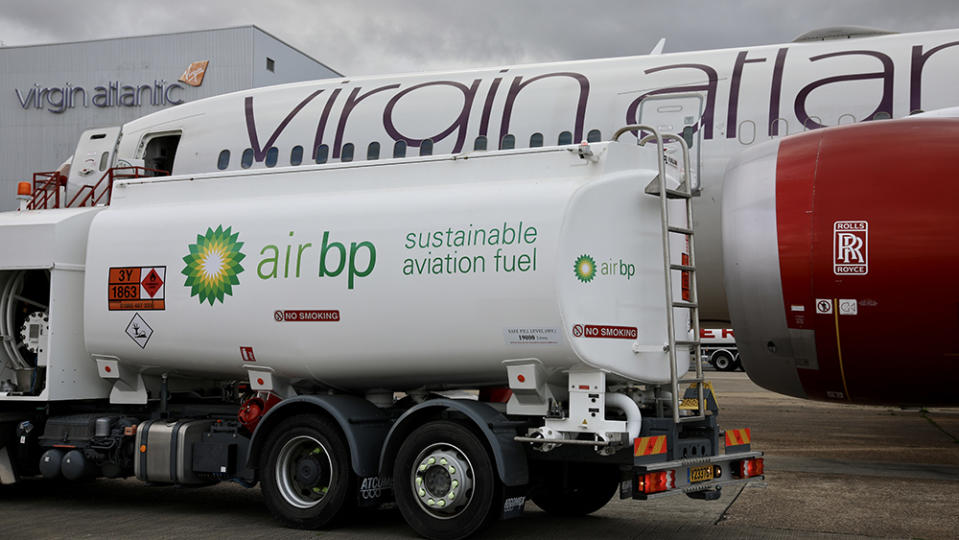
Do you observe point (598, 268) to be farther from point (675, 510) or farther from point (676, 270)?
point (675, 510)

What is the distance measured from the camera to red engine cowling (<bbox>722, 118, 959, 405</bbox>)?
8648 mm

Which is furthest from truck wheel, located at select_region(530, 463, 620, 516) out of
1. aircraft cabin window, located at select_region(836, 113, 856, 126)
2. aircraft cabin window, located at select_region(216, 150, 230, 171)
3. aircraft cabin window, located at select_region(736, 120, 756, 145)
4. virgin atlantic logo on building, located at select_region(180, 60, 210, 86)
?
virgin atlantic logo on building, located at select_region(180, 60, 210, 86)

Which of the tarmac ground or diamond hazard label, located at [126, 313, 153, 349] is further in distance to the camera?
diamond hazard label, located at [126, 313, 153, 349]

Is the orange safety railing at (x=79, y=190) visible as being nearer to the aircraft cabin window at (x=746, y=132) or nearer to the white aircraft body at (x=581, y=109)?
the white aircraft body at (x=581, y=109)

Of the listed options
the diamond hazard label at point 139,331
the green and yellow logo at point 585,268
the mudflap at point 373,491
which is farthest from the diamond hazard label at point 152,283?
the green and yellow logo at point 585,268

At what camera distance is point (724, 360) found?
4497 centimetres

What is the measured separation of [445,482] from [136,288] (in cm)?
396

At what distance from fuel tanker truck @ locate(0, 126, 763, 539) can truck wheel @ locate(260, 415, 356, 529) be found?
2 cm

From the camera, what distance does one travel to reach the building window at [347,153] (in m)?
15.5

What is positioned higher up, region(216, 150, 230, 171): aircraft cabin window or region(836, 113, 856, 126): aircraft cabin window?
region(216, 150, 230, 171): aircraft cabin window

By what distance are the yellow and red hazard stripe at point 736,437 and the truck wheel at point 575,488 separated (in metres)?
1.06

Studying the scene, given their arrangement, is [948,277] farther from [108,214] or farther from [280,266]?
[108,214]

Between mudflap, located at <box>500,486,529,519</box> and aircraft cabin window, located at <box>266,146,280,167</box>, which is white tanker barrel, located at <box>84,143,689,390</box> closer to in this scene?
mudflap, located at <box>500,486,529,519</box>

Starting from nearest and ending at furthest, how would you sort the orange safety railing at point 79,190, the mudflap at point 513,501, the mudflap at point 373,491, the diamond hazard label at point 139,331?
1. the mudflap at point 513,501
2. the mudflap at point 373,491
3. the diamond hazard label at point 139,331
4. the orange safety railing at point 79,190
